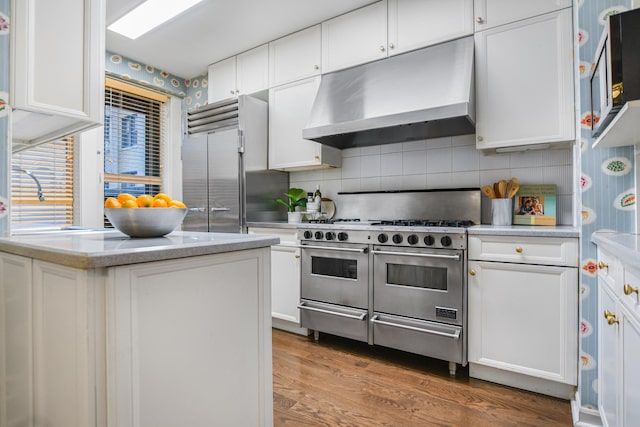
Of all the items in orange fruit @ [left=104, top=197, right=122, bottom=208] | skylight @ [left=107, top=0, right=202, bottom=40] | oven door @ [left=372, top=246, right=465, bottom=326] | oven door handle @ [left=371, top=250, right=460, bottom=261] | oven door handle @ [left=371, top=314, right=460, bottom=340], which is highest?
skylight @ [left=107, top=0, right=202, bottom=40]

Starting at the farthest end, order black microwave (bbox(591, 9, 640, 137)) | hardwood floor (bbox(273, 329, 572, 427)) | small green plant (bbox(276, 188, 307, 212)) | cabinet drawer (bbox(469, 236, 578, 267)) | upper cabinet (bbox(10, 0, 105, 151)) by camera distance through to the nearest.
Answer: small green plant (bbox(276, 188, 307, 212))
cabinet drawer (bbox(469, 236, 578, 267))
hardwood floor (bbox(273, 329, 572, 427))
upper cabinet (bbox(10, 0, 105, 151))
black microwave (bbox(591, 9, 640, 137))

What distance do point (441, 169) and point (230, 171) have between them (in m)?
1.85

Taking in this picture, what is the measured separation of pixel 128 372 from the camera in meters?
0.93

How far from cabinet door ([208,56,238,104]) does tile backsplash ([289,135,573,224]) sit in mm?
1147

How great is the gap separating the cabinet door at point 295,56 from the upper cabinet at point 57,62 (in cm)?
179

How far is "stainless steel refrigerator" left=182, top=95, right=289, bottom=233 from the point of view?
126 inches

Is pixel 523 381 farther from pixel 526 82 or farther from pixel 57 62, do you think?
pixel 57 62

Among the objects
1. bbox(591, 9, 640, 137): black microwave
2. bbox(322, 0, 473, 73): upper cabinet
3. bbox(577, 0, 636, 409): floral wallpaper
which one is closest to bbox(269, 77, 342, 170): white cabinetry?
bbox(322, 0, 473, 73): upper cabinet

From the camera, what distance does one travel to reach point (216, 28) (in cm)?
312

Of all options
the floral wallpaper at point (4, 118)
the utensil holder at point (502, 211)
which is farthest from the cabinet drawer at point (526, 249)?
the floral wallpaper at point (4, 118)

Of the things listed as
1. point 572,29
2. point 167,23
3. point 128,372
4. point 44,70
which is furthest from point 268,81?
point 128,372

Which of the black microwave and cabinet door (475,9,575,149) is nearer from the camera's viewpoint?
the black microwave

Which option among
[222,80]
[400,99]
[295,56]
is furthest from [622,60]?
[222,80]

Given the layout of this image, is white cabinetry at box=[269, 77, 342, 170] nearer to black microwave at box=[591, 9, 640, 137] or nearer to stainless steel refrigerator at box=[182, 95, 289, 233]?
stainless steel refrigerator at box=[182, 95, 289, 233]
